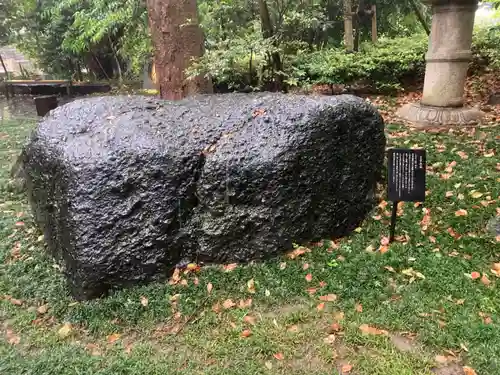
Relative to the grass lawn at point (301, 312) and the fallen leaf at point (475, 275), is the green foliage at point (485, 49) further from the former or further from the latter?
the fallen leaf at point (475, 275)

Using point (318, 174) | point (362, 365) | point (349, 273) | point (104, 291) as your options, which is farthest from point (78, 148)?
point (362, 365)

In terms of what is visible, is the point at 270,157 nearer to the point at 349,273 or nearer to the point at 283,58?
the point at 349,273

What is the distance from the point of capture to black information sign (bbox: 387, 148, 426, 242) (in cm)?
342

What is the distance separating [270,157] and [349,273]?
1.19 meters

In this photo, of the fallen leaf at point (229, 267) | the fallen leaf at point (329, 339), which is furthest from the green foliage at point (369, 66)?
the fallen leaf at point (329, 339)

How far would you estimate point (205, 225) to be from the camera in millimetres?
3625

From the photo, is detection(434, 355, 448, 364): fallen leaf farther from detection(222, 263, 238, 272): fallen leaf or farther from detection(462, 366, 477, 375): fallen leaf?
detection(222, 263, 238, 272): fallen leaf

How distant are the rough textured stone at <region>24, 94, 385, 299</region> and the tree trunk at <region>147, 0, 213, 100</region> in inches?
68.0

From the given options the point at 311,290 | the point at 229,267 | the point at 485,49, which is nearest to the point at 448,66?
the point at 485,49

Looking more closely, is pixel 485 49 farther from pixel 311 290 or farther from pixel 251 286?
pixel 251 286

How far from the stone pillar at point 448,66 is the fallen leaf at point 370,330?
456 cm

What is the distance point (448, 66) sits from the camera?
249 inches

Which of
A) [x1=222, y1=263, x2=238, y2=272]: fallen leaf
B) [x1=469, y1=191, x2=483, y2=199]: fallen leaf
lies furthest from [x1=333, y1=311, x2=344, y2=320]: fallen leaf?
[x1=469, y1=191, x2=483, y2=199]: fallen leaf

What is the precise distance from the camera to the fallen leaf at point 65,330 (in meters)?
3.04
